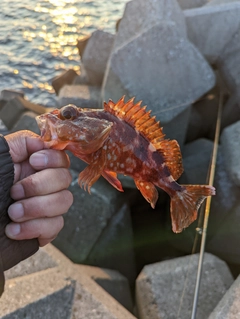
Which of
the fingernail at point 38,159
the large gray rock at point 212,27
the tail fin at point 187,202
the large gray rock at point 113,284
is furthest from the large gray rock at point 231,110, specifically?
the fingernail at point 38,159

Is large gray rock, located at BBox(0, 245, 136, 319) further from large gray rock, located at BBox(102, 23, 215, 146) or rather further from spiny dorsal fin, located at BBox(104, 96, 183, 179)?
large gray rock, located at BBox(102, 23, 215, 146)

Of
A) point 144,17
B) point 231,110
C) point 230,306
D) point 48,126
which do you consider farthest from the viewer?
point 231,110

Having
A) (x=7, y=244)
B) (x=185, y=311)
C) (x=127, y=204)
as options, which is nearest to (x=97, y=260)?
(x=127, y=204)

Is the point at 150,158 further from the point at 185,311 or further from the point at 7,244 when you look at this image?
the point at 185,311

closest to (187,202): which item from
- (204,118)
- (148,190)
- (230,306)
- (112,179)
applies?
(148,190)

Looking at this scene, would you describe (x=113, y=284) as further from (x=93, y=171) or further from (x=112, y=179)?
(x=93, y=171)

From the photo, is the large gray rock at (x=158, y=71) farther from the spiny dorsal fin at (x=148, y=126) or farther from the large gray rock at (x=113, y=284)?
the spiny dorsal fin at (x=148, y=126)

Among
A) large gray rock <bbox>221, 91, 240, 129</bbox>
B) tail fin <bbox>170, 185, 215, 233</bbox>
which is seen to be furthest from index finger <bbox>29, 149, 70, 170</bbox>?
large gray rock <bbox>221, 91, 240, 129</bbox>
